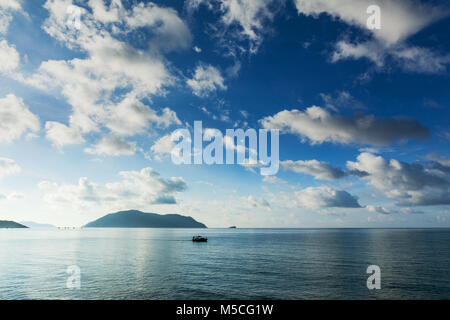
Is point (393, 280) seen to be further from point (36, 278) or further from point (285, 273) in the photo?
point (36, 278)

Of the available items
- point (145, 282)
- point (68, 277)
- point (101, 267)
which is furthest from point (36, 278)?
point (145, 282)

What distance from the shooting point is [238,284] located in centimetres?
4969

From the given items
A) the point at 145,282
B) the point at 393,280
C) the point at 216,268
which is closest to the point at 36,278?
the point at 145,282

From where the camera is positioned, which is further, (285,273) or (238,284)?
(285,273)
